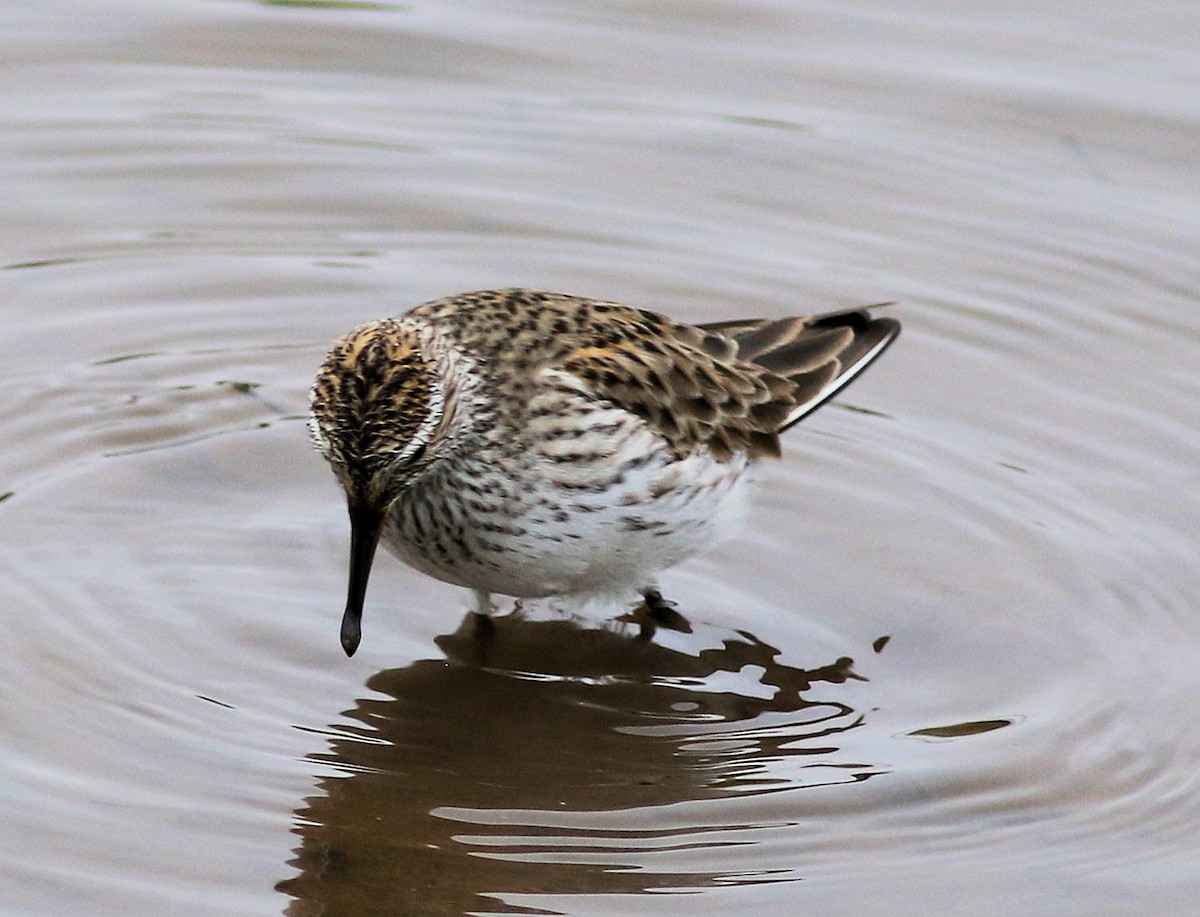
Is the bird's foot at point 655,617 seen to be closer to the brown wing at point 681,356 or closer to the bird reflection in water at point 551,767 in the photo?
the bird reflection in water at point 551,767

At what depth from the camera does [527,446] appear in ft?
25.2

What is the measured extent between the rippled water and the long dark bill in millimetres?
411

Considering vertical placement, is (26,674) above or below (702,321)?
below

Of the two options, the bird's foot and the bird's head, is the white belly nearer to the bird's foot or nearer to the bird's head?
the bird's head

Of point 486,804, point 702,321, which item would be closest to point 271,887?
point 486,804

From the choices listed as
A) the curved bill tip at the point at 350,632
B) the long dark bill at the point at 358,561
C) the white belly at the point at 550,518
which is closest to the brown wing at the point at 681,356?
the white belly at the point at 550,518

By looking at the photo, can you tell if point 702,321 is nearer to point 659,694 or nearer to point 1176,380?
point 1176,380

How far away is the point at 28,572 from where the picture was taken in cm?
834

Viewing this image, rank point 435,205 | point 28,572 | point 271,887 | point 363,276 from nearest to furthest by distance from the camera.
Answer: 1. point 271,887
2. point 28,572
3. point 363,276
4. point 435,205

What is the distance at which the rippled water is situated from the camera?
22.5 feet

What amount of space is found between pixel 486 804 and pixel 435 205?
5.43m

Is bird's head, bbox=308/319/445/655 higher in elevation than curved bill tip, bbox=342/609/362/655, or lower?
higher

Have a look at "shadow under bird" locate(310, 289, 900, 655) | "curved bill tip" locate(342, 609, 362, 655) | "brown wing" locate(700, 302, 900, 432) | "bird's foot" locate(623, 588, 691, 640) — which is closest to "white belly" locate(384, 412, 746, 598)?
"shadow under bird" locate(310, 289, 900, 655)

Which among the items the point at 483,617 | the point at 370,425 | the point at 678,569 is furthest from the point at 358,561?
the point at 678,569
